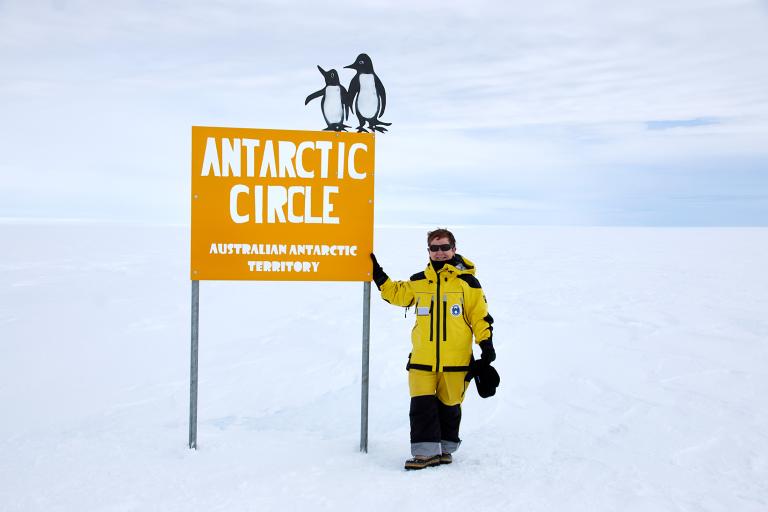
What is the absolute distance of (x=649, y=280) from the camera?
10.9 meters

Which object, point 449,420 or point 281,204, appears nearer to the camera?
point 449,420

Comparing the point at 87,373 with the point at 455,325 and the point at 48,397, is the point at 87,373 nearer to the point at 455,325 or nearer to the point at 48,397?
the point at 48,397

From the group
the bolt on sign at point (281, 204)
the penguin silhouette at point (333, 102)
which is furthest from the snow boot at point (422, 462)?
the penguin silhouette at point (333, 102)

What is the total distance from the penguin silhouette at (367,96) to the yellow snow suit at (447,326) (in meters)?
1.26

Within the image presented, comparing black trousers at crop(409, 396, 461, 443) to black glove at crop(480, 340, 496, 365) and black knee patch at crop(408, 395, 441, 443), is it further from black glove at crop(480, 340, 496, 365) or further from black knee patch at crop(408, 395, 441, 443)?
black glove at crop(480, 340, 496, 365)

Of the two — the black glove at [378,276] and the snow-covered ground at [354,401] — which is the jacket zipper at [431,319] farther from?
the snow-covered ground at [354,401]

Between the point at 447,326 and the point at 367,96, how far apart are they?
1.68m

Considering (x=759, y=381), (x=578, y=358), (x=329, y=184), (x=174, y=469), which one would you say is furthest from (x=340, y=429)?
(x=759, y=381)

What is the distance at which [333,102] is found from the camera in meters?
4.24

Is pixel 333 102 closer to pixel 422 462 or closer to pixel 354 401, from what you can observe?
pixel 422 462

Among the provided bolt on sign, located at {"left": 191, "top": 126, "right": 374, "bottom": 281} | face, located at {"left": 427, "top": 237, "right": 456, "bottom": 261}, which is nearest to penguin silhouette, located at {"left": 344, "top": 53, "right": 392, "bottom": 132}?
bolt on sign, located at {"left": 191, "top": 126, "right": 374, "bottom": 281}

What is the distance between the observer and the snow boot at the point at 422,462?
358 centimetres

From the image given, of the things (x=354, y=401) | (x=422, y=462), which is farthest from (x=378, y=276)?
(x=354, y=401)

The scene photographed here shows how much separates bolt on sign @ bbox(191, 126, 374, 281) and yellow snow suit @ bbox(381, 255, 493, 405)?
1.84 ft
